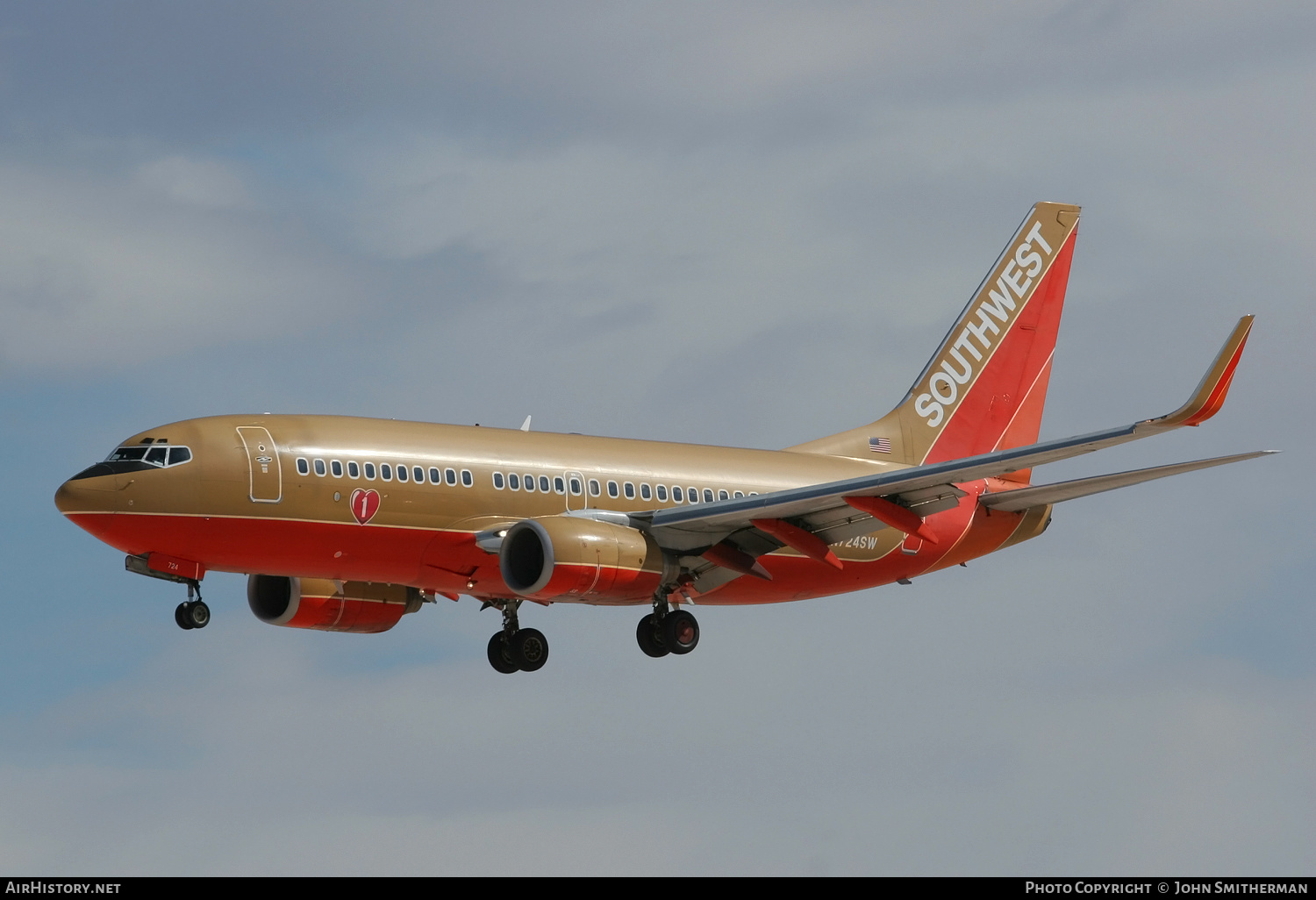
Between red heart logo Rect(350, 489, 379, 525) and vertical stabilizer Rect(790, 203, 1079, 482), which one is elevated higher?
vertical stabilizer Rect(790, 203, 1079, 482)

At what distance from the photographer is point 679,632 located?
48188 mm

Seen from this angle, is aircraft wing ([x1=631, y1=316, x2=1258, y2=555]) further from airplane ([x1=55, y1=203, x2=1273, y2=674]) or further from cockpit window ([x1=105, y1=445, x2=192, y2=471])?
cockpit window ([x1=105, y1=445, x2=192, y2=471])

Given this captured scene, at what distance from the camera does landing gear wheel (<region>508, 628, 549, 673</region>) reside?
51500 mm

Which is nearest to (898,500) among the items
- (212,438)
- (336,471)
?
(336,471)

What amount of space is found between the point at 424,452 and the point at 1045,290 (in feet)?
77.9

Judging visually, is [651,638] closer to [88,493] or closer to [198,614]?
[198,614]

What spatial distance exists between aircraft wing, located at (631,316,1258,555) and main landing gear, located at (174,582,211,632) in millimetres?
10658

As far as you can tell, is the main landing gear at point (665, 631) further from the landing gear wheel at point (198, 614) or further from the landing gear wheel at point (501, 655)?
the landing gear wheel at point (198, 614)

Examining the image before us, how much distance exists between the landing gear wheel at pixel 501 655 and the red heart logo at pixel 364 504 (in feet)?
25.5

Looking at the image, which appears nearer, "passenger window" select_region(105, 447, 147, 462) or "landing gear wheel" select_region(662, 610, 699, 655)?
"passenger window" select_region(105, 447, 147, 462)

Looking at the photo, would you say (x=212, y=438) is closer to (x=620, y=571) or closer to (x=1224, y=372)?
(x=620, y=571)

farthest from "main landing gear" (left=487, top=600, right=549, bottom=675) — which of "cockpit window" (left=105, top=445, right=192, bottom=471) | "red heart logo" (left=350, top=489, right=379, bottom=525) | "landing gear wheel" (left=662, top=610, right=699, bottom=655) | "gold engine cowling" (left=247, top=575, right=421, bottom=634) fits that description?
"cockpit window" (left=105, top=445, right=192, bottom=471)

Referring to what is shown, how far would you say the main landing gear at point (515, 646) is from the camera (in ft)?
169

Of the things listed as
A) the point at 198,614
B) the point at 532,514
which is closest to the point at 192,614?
the point at 198,614
